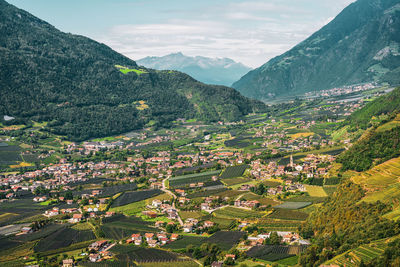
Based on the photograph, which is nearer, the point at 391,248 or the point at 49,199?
the point at 391,248

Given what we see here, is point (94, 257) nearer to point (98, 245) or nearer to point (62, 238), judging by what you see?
point (98, 245)

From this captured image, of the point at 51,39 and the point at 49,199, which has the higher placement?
the point at 51,39

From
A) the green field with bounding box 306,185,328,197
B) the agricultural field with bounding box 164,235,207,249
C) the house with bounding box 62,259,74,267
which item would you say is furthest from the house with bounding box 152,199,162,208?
the green field with bounding box 306,185,328,197

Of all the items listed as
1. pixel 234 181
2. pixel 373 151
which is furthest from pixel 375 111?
pixel 234 181

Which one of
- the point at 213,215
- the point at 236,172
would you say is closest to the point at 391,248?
the point at 213,215

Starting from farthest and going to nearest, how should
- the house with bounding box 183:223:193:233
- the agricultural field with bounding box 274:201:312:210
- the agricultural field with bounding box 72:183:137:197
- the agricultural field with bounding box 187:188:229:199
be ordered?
the agricultural field with bounding box 72:183:137:197 < the agricultural field with bounding box 187:188:229:199 < the agricultural field with bounding box 274:201:312:210 < the house with bounding box 183:223:193:233

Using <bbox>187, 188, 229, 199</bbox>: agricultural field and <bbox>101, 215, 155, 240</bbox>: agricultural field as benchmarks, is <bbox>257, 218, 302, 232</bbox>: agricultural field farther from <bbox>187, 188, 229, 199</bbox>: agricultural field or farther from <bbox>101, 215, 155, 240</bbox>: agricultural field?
<bbox>187, 188, 229, 199</bbox>: agricultural field

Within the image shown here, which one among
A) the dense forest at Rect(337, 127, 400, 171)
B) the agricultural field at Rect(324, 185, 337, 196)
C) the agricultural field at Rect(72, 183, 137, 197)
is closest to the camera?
the dense forest at Rect(337, 127, 400, 171)

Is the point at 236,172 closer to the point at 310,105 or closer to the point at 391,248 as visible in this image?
the point at 391,248
